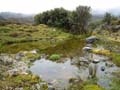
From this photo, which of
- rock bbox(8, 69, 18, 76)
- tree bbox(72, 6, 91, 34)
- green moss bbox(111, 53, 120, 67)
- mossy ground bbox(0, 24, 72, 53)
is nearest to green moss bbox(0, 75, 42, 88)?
rock bbox(8, 69, 18, 76)

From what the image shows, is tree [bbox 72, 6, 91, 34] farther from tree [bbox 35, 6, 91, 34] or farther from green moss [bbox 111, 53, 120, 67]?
green moss [bbox 111, 53, 120, 67]

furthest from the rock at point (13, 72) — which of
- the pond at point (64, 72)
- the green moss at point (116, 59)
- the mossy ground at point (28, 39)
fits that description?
the mossy ground at point (28, 39)

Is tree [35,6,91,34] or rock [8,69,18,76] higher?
tree [35,6,91,34]

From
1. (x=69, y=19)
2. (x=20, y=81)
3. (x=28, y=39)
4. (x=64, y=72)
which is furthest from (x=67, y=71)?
(x=69, y=19)

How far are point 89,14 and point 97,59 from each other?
45.0 m

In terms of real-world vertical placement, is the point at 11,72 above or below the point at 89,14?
below

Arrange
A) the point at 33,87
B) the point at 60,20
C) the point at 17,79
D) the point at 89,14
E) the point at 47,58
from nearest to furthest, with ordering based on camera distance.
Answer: the point at 33,87 < the point at 17,79 < the point at 47,58 < the point at 89,14 < the point at 60,20

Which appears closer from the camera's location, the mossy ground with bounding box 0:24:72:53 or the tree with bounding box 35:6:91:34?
the mossy ground with bounding box 0:24:72:53

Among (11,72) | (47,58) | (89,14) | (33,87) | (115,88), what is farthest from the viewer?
(89,14)

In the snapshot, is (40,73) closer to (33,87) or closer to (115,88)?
(33,87)

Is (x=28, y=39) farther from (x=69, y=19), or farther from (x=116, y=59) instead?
(x=116, y=59)

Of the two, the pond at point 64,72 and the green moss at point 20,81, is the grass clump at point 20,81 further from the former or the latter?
the pond at point 64,72

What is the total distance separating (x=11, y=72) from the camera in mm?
25328

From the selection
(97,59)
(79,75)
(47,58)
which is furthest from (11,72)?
(97,59)
